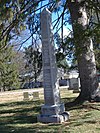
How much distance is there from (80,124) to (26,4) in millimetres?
Answer: 7780

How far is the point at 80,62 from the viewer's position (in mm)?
14438

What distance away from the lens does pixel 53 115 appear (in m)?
10.1

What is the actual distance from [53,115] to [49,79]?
118cm

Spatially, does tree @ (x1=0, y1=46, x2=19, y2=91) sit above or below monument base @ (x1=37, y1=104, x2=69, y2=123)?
above

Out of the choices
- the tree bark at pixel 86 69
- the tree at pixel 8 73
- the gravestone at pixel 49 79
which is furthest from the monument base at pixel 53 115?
the tree at pixel 8 73

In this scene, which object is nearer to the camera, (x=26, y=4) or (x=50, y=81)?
(x=50, y=81)

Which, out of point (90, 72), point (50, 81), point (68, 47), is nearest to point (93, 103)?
point (90, 72)

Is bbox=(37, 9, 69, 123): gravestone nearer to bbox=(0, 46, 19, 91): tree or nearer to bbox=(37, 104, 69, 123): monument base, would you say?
bbox=(37, 104, 69, 123): monument base

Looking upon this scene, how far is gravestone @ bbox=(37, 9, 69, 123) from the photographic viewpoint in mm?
10234

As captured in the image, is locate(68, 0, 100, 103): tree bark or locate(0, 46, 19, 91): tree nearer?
locate(68, 0, 100, 103): tree bark

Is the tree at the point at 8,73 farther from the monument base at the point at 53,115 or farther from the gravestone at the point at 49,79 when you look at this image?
the monument base at the point at 53,115

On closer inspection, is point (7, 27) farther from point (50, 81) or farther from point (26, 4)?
point (50, 81)

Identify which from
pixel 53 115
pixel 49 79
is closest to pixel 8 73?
pixel 49 79

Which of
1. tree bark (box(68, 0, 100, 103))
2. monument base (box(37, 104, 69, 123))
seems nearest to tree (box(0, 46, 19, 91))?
tree bark (box(68, 0, 100, 103))
